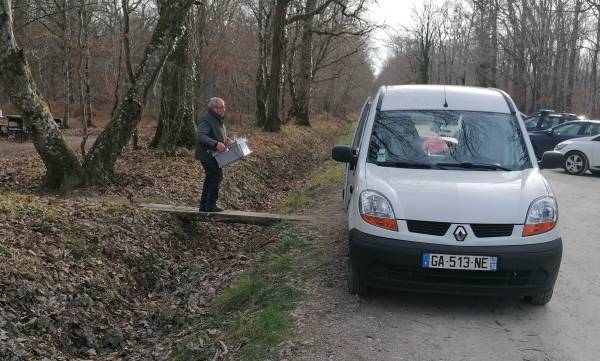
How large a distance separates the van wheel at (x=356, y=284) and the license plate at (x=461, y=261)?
0.73m

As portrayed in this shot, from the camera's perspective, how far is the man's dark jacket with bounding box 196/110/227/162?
890cm

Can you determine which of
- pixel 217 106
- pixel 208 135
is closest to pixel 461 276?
pixel 208 135

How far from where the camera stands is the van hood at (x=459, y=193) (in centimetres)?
520

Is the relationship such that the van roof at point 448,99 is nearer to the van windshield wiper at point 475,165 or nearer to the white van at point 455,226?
the white van at point 455,226

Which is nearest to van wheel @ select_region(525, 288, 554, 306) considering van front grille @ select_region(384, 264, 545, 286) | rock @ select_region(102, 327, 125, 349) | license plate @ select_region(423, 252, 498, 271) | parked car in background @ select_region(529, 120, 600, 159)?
van front grille @ select_region(384, 264, 545, 286)

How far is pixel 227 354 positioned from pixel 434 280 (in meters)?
2.04

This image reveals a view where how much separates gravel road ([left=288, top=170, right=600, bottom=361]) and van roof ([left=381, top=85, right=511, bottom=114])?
7.08ft

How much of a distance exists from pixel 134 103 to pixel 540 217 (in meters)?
8.02

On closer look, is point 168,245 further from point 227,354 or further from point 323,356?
point 323,356

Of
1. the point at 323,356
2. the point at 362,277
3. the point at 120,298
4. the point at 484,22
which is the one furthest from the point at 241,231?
the point at 484,22

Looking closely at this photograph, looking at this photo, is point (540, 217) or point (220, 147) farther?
point (220, 147)

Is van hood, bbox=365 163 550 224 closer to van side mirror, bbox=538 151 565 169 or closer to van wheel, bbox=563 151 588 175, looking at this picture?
van side mirror, bbox=538 151 565 169

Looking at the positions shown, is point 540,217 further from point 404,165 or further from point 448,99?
point 448,99

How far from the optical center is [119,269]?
745 cm
